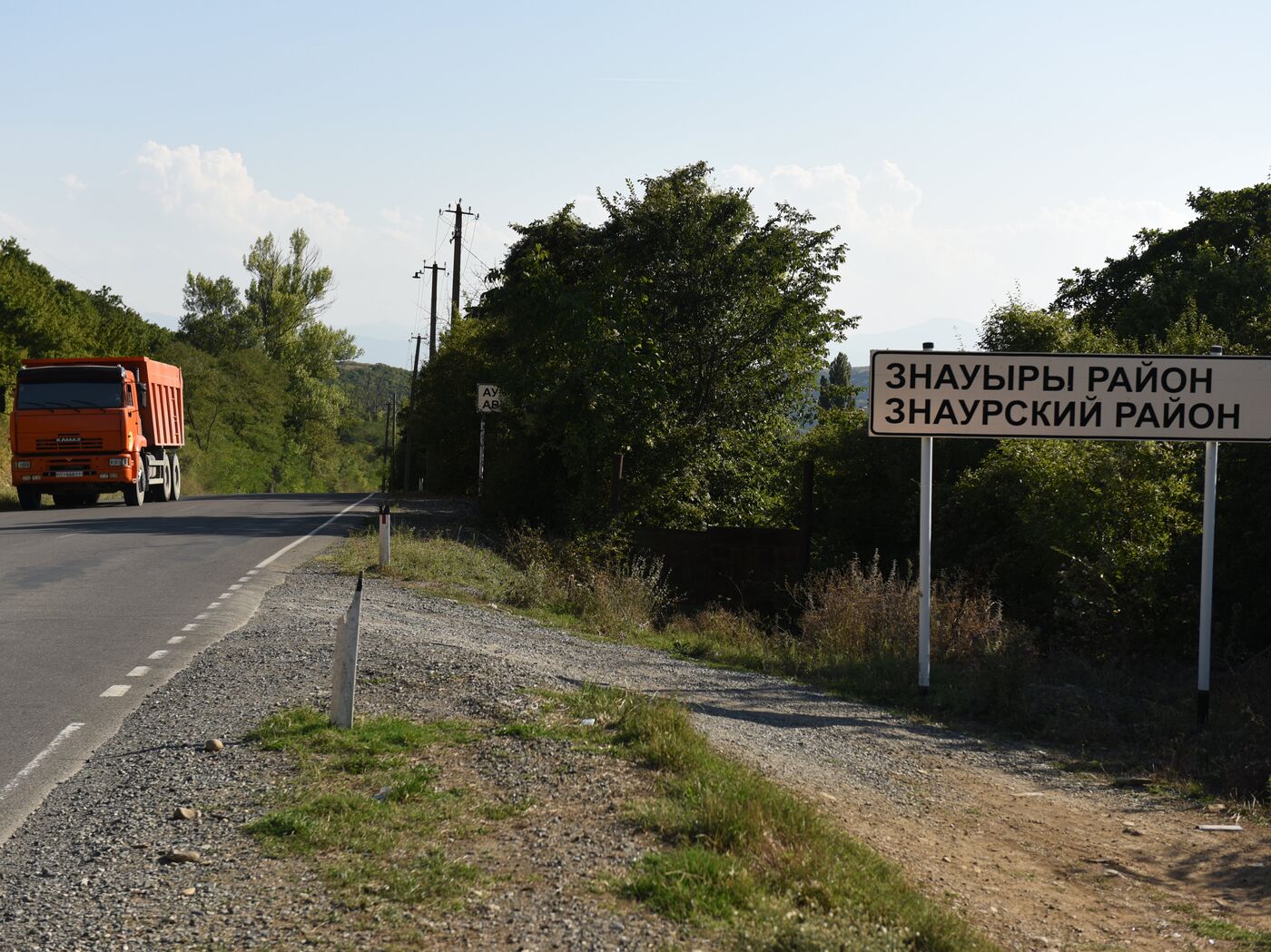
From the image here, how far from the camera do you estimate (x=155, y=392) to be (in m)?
32.1

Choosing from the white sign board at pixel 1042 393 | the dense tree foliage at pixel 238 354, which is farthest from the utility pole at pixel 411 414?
the white sign board at pixel 1042 393

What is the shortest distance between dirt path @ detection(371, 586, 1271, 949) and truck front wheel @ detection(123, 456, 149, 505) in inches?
891

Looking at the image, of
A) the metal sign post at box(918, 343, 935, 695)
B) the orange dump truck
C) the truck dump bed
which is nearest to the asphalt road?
the orange dump truck

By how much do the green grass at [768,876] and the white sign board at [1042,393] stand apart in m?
5.26

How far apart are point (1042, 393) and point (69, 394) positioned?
83.0 feet

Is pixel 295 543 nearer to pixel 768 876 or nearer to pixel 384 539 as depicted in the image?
pixel 384 539

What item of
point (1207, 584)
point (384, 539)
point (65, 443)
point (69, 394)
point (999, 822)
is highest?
point (69, 394)

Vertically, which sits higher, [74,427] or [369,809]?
[74,427]

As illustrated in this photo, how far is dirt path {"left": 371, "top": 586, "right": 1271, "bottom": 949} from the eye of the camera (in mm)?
5703

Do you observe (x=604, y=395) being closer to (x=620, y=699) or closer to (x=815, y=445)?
(x=815, y=445)

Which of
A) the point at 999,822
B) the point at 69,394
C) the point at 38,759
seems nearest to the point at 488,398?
the point at 69,394

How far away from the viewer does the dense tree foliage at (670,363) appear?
22.4m

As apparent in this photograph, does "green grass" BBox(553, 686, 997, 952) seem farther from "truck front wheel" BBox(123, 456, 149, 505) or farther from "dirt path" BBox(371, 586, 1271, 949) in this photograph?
"truck front wheel" BBox(123, 456, 149, 505)

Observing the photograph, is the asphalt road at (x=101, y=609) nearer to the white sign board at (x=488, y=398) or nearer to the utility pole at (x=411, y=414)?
the white sign board at (x=488, y=398)
